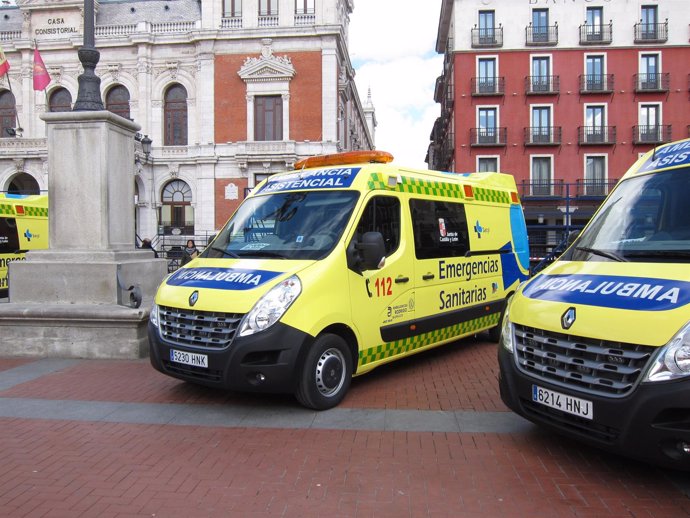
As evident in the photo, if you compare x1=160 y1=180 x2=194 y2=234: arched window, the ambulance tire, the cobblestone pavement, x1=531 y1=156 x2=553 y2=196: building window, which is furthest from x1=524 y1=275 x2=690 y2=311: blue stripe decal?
x1=160 y1=180 x2=194 y2=234: arched window

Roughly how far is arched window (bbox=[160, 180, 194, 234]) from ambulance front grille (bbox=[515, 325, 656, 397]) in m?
34.8

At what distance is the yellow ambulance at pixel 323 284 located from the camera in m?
4.87

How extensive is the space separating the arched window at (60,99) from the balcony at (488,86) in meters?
27.9

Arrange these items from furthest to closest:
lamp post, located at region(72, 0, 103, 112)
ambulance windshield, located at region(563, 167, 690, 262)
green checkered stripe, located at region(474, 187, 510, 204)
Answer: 1. lamp post, located at region(72, 0, 103, 112)
2. green checkered stripe, located at region(474, 187, 510, 204)
3. ambulance windshield, located at region(563, 167, 690, 262)

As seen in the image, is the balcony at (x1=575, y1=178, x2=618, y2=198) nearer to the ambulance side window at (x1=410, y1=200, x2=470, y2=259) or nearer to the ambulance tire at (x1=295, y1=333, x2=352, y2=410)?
the ambulance side window at (x1=410, y1=200, x2=470, y2=259)

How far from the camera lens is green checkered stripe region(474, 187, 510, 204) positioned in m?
7.98

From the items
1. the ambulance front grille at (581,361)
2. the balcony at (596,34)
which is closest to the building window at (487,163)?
the balcony at (596,34)

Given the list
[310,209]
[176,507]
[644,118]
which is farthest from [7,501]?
[644,118]

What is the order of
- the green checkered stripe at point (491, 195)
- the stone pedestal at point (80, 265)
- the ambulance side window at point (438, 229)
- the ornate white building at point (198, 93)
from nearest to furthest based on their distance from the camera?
the ambulance side window at point (438, 229)
the stone pedestal at point (80, 265)
the green checkered stripe at point (491, 195)
the ornate white building at point (198, 93)

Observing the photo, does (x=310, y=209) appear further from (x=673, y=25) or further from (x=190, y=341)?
(x=673, y=25)

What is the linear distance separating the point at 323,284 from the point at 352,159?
7.06 ft

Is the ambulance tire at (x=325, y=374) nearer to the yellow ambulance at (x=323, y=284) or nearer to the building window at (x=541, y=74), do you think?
the yellow ambulance at (x=323, y=284)

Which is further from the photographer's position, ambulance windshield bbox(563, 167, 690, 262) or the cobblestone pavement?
ambulance windshield bbox(563, 167, 690, 262)

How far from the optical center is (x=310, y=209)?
5855mm
